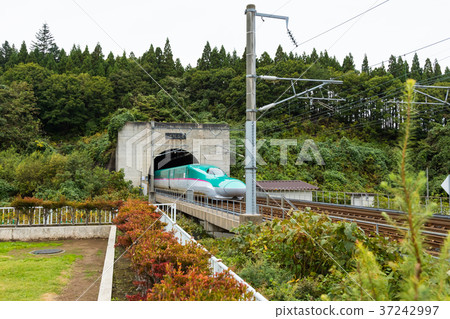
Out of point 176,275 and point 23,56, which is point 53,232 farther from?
point 23,56

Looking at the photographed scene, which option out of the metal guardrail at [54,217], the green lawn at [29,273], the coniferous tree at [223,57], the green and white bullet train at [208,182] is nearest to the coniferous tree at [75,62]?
the coniferous tree at [223,57]

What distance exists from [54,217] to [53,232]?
1.36 meters

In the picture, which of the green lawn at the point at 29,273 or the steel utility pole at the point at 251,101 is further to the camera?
the steel utility pole at the point at 251,101

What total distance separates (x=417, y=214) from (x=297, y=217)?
5.57m

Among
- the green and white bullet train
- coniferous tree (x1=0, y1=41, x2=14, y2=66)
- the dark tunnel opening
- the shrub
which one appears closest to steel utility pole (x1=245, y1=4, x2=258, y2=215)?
the shrub

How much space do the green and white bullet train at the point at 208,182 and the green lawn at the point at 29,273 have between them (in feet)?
34.3

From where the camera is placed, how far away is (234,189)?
19.9 meters

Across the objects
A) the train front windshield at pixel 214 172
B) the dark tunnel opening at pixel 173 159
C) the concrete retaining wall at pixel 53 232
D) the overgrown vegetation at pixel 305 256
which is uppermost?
the dark tunnel opening at pixel 173 159

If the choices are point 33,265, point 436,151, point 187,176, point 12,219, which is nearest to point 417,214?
point 33,265

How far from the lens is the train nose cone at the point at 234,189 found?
19.8m

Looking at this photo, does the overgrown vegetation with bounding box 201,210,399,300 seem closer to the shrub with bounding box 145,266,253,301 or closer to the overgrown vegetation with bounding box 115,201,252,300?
the overgrown vegetation with bounding box 115,201,252,300

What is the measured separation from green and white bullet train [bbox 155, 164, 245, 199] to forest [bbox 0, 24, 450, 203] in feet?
24.2
